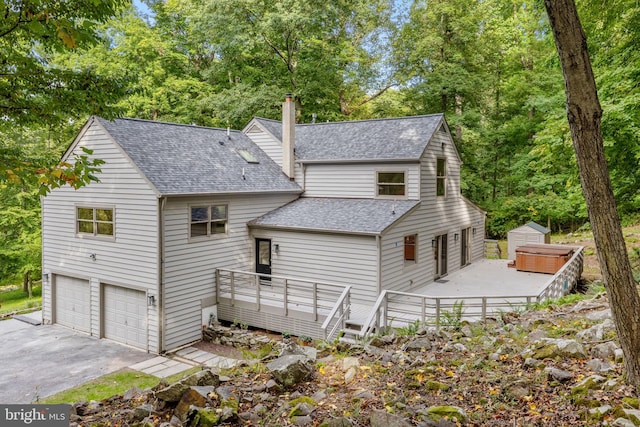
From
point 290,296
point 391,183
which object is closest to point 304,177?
point 391,183

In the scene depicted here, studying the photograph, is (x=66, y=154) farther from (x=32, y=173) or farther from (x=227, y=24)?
(x=227, y=24)

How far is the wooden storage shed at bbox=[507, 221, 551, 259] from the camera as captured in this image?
1863cm

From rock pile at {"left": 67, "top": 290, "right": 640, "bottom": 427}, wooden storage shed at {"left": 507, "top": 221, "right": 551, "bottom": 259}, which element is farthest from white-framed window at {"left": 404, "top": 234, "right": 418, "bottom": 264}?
rock pile at {"left": 67, "top": 290, "right": 640, "bottom": 427}

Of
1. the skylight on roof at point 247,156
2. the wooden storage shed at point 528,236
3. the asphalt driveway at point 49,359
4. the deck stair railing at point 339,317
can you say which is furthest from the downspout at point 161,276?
the wooden storage shed at point 528,236

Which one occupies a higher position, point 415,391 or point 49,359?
point 415,391

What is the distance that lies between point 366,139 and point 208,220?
22.2 ft

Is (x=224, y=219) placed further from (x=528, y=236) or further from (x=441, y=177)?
(x=528, y=236)

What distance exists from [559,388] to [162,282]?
33.0 ft

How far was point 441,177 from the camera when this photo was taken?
16.5 m

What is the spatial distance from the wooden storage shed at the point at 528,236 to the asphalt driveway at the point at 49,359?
50.8 feet

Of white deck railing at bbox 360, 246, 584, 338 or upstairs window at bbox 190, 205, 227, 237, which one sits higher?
upstairs window at bbox 190, 205, 227, 237

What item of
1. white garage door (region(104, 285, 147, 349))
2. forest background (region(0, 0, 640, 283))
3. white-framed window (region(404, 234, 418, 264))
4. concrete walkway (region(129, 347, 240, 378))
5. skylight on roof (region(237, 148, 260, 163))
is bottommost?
concrete walkway (region(129, 347, 240, 378))

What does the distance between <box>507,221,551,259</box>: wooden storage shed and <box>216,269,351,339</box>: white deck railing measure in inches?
409

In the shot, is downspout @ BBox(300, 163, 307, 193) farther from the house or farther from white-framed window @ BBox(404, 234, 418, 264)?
white-framed window @ BBox(404, 234, 418, 264)
